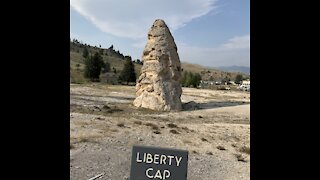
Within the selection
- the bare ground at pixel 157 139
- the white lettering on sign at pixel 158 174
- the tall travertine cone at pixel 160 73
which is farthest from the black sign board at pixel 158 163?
the tall travertine cone at pixel 160 73

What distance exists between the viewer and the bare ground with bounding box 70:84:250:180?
6172 millimetres

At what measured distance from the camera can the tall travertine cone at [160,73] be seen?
45.6 feet

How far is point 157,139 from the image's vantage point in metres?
8.52

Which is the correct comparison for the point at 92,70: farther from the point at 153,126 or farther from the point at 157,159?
the point at 157,159

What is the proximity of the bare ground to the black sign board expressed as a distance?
117 inches

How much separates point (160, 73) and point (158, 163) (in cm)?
1141

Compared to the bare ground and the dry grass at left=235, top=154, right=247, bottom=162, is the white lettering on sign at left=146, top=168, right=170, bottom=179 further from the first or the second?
the dry grass at left=235, top=154, right=247, bottom=162

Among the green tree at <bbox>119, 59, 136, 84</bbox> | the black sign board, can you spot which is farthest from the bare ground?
the green tree at <bbox>119, 59, 136, 84</bbox>

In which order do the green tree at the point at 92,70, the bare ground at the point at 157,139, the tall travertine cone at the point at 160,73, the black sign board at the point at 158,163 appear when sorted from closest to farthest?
1. the black sign board at the point at 158,163
2. the bare ground at the point at 157,139
3. the tall travertine cone at the point at 160,73
4. the green tree at the point at 92,70

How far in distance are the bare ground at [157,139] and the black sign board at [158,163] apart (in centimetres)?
296

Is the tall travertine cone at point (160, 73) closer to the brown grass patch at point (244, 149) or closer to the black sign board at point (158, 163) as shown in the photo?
the brown grass patch at point (244, 149)
